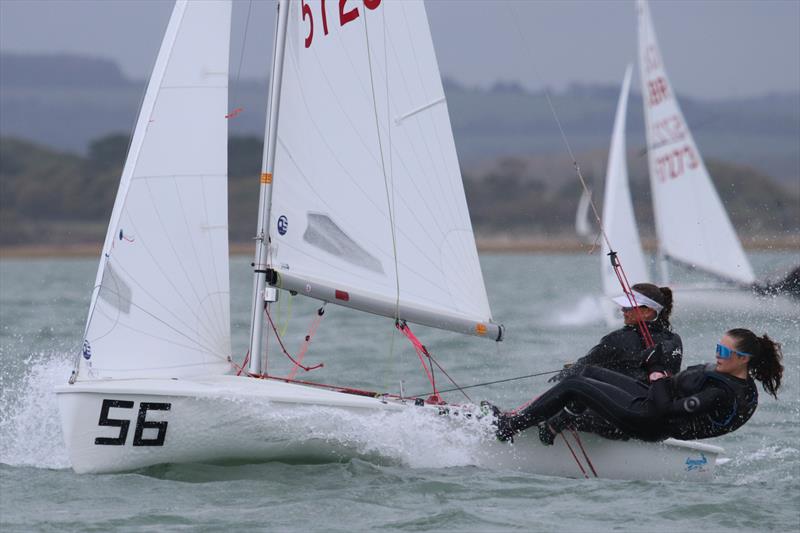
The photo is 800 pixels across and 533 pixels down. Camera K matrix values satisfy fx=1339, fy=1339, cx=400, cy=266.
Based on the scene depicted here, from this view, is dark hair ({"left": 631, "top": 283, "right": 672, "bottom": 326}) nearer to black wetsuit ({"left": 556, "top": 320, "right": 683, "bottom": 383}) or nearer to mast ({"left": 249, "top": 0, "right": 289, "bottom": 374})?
black wetsuit ({"left": 556, "top": 320, "right": 683, "bottom": 383})

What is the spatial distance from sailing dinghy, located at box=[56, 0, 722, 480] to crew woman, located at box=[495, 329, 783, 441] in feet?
1.02

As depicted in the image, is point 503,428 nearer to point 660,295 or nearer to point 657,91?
point 660,295

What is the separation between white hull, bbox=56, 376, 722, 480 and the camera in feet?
17.6

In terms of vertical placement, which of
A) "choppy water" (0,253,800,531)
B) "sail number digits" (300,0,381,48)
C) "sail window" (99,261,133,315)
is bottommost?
"choppy water" (0,253,800,531)

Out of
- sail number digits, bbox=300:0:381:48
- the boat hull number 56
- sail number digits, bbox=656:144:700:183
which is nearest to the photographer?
the boat hull number 56

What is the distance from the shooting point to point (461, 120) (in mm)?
94000

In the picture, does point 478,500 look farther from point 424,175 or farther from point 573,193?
point 573,193

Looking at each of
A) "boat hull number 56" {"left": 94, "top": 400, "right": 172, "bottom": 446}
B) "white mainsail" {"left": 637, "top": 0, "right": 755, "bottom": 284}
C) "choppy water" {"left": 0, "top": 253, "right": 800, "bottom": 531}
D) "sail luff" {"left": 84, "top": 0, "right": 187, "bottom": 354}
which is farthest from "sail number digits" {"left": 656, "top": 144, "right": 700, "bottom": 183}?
"boat hull number 56" {"left": 94, "top": 400, "right": 172, "bottom": 446}

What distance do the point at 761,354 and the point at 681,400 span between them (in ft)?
1.18

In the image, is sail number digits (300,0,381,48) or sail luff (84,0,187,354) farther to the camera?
sail number digits (300,0,381,48)

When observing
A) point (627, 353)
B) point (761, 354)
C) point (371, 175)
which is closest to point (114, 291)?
point (371, 175)

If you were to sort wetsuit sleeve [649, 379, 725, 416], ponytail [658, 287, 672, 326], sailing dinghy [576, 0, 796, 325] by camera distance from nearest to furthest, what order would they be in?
wetsuit sleeve [649, 379, 725, 416] → ponytail [658, 287, 672, 326] → sailing dinghy [576, 0, 796, 325]

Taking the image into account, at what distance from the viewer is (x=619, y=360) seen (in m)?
5.61

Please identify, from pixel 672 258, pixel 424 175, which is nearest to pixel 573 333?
pixel 672 258
